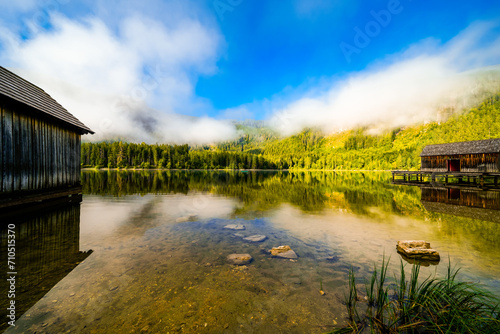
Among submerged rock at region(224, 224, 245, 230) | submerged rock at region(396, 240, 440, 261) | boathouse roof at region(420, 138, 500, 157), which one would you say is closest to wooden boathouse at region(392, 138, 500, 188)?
boathouse roof at region(420, 138, 500, 157)

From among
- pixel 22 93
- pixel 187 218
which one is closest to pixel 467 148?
pixel 187 218

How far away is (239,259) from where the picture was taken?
9750 mm

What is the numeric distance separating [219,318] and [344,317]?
147 inches

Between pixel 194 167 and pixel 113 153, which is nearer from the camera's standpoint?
pixel 113 153

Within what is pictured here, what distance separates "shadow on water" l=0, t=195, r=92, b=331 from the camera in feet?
22.1

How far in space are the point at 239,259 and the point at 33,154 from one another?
20.1 m

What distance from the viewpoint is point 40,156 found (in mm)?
17609

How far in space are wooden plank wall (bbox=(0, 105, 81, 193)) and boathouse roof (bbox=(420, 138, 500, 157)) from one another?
75.2m

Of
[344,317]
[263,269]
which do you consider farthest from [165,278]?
[344,317]

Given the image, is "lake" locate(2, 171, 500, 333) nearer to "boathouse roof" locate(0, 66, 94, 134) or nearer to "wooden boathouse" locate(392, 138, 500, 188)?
"boathouse roof" locate(0, 66, 94, 134)

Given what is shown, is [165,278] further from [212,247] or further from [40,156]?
[40,156]

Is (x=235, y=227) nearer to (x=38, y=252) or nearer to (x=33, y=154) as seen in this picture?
(x=38, y=252)

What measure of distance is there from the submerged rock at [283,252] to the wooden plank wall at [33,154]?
19.6m

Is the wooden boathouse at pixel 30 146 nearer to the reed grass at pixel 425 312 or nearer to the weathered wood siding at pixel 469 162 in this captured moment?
the reed grass at pixel 425 312
